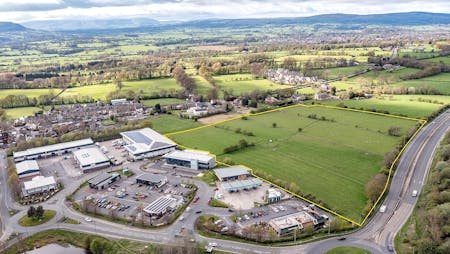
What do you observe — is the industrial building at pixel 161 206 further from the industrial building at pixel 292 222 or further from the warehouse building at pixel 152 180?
the industrial building at pixel 292 222

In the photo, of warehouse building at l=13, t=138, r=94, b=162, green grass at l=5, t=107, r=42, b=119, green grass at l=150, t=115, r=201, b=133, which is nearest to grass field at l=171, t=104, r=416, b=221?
green grass at l=150, t=115, r=201, b=133

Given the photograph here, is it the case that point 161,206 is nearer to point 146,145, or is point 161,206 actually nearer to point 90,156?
point 146,145

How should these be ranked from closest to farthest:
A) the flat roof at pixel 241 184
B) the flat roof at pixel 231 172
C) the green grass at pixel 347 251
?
1. the green grass at pixel 347 251
2. the flat roof at pixel 241 184
3. the flat roof at pixel 231 172

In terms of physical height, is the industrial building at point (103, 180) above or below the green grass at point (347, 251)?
below

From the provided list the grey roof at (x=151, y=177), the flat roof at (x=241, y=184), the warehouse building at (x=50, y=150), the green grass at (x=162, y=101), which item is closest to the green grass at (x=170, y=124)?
the green grass at (x=162, y=101)

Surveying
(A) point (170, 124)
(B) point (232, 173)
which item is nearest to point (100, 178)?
(B) point (232, 173)

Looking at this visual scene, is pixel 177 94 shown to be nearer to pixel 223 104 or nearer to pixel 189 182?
pixel 223 104
